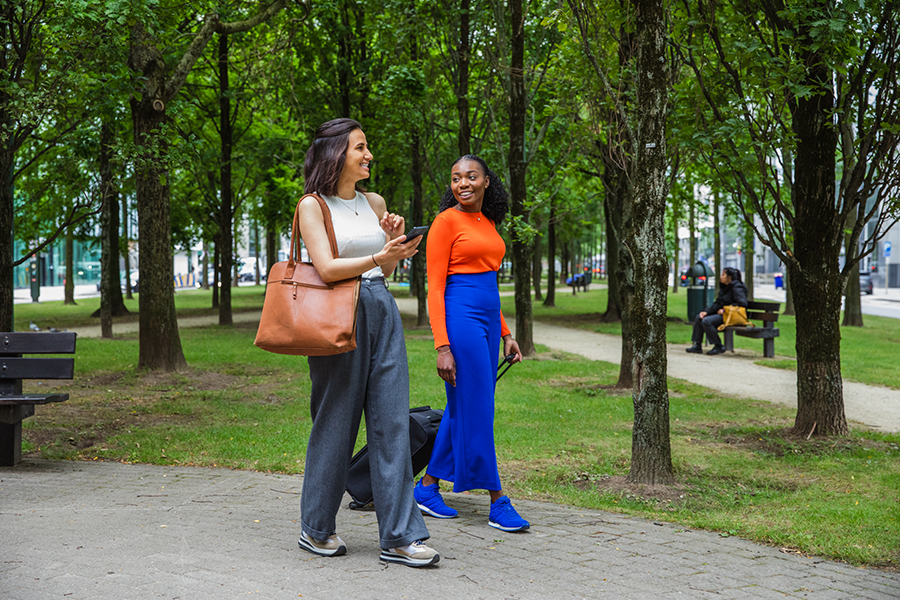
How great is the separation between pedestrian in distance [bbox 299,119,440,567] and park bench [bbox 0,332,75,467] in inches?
117

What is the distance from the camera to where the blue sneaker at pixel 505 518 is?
14.2 ft

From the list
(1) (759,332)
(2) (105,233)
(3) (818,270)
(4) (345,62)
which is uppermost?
(4) (345,62)

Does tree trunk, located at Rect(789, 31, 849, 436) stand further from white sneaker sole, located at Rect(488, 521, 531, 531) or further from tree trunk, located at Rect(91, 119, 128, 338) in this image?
tree trunk, located at Rect(91, 119, 128, 338)

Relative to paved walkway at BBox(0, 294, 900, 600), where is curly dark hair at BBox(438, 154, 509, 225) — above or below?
above

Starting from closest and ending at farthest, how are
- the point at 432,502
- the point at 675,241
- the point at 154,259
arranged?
1. the point at 432,502
2. the point at 154,259
3. the point at 675,241

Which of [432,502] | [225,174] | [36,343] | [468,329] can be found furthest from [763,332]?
[225,174]

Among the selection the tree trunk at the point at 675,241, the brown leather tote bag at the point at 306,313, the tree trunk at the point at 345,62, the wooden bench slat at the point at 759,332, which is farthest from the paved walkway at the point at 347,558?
the tree trunk at the point at 345,62

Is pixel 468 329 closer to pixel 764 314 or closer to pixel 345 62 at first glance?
pixel 764 314

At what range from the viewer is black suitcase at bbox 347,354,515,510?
4602 mm

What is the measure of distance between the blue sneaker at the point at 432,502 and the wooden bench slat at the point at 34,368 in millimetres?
2903

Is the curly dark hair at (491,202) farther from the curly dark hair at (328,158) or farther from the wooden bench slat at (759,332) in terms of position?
the wooden bench slat at (759,332)

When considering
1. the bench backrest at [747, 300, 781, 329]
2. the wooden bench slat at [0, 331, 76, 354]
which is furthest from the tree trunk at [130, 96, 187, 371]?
the bench backrest at [747, 300, 781, 329]

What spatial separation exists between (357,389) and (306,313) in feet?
1.57

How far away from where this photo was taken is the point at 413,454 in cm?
487
